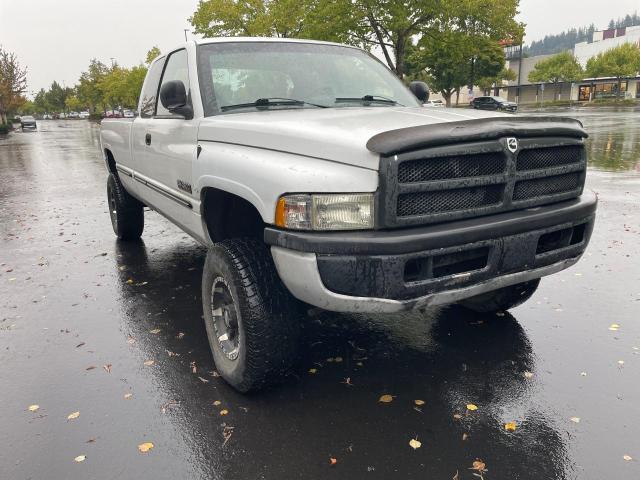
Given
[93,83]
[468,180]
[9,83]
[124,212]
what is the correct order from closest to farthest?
[468,180] → [124,212] → [9,83] → [93,83]

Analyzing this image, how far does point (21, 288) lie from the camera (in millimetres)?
5336

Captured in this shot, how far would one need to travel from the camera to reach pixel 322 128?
2887 millimetres

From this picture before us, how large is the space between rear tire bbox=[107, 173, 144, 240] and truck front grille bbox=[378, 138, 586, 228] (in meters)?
4.81

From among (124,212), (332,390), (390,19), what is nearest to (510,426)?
(332,390)

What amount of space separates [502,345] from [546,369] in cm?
39

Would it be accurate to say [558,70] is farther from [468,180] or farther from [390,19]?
[468,180]

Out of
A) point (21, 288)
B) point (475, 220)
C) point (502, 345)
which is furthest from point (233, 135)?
point (21, 288)

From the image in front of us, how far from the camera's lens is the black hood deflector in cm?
254

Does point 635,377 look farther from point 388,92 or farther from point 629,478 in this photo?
point 388,92

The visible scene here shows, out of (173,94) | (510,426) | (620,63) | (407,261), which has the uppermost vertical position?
(620,63)

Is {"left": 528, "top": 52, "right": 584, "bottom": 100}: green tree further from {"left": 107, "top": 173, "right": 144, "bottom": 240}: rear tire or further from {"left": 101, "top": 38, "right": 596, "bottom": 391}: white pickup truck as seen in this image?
{"left": 101, "top": 38, "right": 596, "bottom": 391}: white pickup truck

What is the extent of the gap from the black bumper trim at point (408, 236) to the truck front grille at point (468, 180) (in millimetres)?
50

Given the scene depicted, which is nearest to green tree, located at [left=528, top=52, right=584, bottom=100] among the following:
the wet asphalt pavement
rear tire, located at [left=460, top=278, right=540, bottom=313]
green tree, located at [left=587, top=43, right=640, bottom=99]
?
green tree, located at [left=587, top=43, right=640, bottom=99]

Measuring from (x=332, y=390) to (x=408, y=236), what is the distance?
1.23 m
